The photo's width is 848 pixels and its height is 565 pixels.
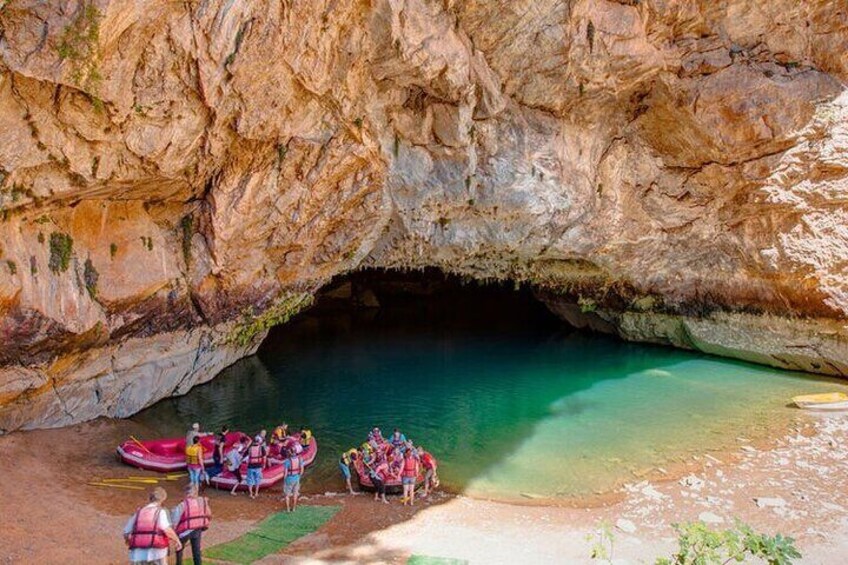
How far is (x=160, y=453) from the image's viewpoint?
14.0 meters

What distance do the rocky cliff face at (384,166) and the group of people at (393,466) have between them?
22.5 ft

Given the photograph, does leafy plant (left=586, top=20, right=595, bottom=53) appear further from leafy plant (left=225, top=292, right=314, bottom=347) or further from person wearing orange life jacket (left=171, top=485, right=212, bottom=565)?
person wearing orange life jacket (left=171, top=485, right=212, bottom=565)

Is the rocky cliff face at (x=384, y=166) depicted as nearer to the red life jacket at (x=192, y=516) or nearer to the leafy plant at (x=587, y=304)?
the leafy plant at (x=587, y=304)

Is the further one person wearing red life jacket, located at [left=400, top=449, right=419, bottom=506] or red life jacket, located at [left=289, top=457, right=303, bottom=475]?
person wearing red life jacket, located at [left=400, top=449, right=419, bottom=506]

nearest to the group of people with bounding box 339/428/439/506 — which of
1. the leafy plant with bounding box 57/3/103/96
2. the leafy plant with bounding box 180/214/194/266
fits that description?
the leafy plant with bounding box 180/214/194/266

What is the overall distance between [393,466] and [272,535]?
3.15 m

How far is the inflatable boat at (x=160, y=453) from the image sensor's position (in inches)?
535

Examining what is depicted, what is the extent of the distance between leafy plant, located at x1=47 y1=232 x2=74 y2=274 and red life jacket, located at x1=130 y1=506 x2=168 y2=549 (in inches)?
348

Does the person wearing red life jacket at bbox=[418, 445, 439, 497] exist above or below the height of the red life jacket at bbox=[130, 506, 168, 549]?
below

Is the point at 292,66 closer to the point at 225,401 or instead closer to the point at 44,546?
the point at 44,546

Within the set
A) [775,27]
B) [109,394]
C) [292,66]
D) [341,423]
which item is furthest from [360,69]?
[775,27]

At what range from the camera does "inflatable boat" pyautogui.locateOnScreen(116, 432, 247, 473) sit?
44.6 feet

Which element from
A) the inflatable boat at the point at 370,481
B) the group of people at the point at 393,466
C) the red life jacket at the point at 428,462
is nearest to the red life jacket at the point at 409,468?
the group of people at the point at 393,466

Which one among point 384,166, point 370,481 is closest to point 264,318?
point 384,166
